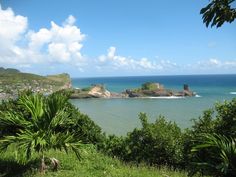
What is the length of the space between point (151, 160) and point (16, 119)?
475 cm

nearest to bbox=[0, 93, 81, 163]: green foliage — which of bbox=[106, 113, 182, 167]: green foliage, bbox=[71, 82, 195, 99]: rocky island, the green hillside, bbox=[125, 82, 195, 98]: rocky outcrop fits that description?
bbox=[106, 113, 182, 167]: green foliage

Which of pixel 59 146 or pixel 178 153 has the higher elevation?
pixel 59 146

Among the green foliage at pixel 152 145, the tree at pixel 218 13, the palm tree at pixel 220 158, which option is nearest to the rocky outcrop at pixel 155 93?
the green foliage at pixel 152 145

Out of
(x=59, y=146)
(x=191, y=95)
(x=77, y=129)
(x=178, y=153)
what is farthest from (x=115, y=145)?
(x=191, y=95)

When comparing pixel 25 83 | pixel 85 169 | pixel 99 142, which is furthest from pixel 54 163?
pixel 25 83

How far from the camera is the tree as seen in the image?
12.0 feet

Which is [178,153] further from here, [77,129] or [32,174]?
[32,174]

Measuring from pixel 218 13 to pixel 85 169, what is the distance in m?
6.29

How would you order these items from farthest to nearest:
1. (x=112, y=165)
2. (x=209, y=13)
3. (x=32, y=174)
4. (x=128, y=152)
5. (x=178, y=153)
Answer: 1. (x=128, y=152)
2. (x=178, y=153)
3. (x=112, y=165)
4. (x=32, y=174)
5. (x=209, y=13)

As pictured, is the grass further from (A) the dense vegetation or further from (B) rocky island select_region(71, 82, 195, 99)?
(B) rocky island select_region(71, 82, 195, 99)

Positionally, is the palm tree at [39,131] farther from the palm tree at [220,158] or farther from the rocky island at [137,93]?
the rocky island at [137,93]

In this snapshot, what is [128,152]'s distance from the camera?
12297 mm

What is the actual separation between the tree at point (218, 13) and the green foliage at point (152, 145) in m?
7.99

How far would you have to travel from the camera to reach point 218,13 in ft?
12.1
